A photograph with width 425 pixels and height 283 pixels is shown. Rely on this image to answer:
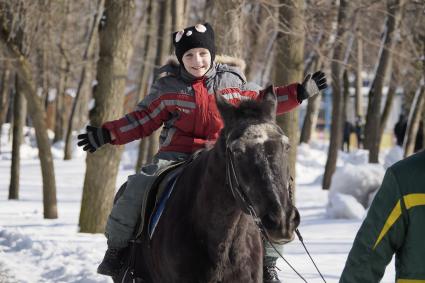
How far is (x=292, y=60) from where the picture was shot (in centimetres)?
1300

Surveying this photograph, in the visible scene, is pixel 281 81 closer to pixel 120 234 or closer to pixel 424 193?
pixel 120 234

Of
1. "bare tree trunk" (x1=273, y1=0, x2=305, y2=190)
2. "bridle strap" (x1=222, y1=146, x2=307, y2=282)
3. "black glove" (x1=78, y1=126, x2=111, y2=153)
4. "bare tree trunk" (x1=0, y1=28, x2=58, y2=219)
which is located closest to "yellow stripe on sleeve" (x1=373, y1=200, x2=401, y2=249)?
"bridle strap" (x1=222, y1=146, x2=307, y2=282)

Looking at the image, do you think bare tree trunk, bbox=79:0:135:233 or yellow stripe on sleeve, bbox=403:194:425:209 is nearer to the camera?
yellow stripe on sleeve, bbox=403:194:425:209

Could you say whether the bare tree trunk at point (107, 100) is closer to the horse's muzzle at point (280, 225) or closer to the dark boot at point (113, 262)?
the dark boot at point (113, 262)

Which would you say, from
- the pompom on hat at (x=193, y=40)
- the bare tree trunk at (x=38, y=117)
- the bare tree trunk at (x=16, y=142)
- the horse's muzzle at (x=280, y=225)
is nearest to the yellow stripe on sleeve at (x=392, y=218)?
the horse's muzzle at (x=280, y=225)

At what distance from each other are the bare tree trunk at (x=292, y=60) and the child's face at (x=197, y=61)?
646cm

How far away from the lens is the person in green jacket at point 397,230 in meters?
3.51

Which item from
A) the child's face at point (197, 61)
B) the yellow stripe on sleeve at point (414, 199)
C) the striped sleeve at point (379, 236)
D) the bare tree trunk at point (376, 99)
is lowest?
the bare tree trunk at point (376, 99)

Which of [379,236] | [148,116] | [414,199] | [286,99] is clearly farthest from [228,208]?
[414,199]

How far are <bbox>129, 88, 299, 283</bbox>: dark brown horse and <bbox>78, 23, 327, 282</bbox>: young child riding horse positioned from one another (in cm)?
38

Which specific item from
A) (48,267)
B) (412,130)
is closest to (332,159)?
(412,130)

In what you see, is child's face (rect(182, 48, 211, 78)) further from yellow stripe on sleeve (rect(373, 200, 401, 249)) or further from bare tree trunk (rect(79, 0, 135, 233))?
bare tree trunk (rect(79, 0, 135, 233))

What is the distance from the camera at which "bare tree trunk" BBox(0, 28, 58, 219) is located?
627 inches

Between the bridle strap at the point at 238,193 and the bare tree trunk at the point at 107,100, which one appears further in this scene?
the bare tree trunk at the point at 107,100
